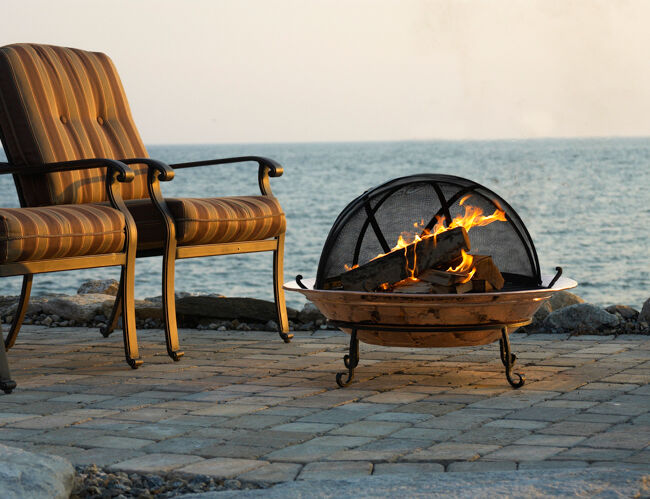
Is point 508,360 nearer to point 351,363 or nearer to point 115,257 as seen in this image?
point 351,363

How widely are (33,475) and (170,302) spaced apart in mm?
1990

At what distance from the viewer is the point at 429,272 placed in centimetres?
330

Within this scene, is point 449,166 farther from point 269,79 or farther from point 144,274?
point 144,274

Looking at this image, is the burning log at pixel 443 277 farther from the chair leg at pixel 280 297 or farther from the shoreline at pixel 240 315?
the shoreline at pixel 240 315

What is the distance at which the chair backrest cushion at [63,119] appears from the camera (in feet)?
13.6

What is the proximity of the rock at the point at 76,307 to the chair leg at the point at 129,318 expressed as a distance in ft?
4.09

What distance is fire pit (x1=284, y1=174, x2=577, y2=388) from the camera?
3.21m

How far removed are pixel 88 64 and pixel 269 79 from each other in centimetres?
2828

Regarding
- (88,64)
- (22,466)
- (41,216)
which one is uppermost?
(88,64)

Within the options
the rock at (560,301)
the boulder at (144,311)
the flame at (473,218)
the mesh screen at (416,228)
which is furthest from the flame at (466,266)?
the boulder at (144,311)

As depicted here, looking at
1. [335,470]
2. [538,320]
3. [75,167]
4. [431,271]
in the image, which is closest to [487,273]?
[431,271]

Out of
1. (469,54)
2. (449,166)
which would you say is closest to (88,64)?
(469,54)

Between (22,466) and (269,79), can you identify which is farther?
(269,79)

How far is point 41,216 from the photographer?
3.39m
